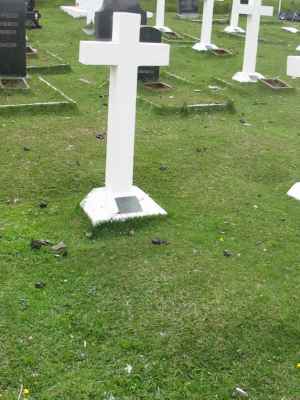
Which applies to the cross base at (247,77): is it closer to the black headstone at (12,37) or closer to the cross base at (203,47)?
the cross base at (203,47)

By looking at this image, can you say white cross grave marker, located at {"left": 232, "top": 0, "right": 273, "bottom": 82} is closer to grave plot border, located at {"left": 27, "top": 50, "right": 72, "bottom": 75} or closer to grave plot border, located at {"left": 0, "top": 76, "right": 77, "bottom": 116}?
grave plot border, located at {"left": 27, "top": 50, "right": 72, "bottom": 75}

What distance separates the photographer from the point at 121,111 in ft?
18.3

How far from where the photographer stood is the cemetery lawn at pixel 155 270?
374cm

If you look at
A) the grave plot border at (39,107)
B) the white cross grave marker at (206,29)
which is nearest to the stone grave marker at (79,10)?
the white cross grave marker at (206,29)

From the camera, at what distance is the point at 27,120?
8.89 m

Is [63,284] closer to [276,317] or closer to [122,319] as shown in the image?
[122,319]

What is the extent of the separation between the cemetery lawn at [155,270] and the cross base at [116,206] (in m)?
0.10

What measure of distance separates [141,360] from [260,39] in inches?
737

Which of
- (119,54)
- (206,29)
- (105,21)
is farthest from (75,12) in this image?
(119,54)

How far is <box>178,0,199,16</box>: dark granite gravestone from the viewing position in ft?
81.0

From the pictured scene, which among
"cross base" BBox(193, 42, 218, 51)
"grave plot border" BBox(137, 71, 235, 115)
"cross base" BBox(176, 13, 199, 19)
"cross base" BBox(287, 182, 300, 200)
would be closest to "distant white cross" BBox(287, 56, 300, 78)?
"cross base" BBox(287, 182, 300, 200)

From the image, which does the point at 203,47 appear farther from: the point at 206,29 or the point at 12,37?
the point at 12,37

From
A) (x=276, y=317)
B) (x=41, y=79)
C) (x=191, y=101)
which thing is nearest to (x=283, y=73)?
(x=191, y=101)

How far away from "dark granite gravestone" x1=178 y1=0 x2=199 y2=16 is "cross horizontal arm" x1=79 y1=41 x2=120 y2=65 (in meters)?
20.4
